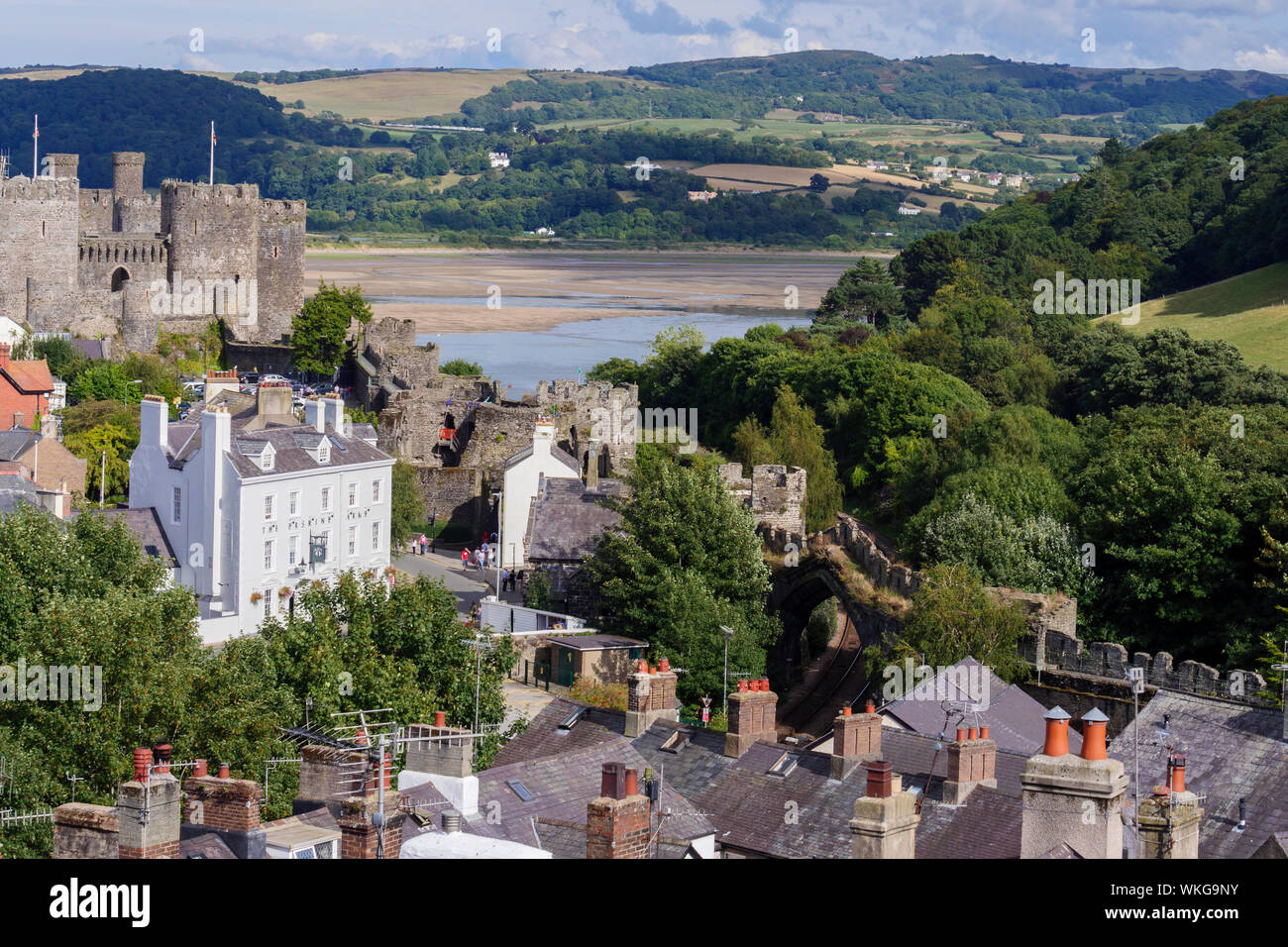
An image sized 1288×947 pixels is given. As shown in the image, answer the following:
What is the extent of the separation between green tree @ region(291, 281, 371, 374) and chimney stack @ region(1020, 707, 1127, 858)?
187 ft

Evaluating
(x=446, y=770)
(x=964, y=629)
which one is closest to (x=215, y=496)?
(x=964, y=629)

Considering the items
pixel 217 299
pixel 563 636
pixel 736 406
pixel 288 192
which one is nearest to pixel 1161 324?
pixel 736 406

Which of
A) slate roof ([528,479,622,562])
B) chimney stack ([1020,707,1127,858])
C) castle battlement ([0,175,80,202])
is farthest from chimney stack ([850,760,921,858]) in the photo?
castle battlement ([0,175,80,202])

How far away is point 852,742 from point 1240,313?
66599 millimetres

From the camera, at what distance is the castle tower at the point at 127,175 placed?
261 ft

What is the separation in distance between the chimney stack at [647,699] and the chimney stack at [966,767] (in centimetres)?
421

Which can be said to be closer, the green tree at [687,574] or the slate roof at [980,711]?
the slate roof at [980,711]

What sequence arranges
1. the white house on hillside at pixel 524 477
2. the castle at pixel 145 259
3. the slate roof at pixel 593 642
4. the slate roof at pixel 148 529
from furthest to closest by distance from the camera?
the castle at pixel 145 259
the white house on hillside at pixel 524 477
the slate roof at pixel 148 529
the slate roof at pixel 593 642

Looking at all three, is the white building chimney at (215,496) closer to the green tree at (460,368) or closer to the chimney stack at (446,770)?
the chimney stack at (446,770)

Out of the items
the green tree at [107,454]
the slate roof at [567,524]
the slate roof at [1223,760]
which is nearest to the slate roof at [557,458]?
the slate roof at [567,524]

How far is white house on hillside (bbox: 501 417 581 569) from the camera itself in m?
47.9

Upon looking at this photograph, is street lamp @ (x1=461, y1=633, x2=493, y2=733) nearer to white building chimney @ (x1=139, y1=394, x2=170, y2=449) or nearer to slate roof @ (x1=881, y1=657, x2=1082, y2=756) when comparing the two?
slate roof @ (x1=881, y1=657, x2=1082, y2=756)

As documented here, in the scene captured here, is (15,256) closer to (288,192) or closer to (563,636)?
(563,636)

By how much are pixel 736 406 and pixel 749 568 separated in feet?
107
